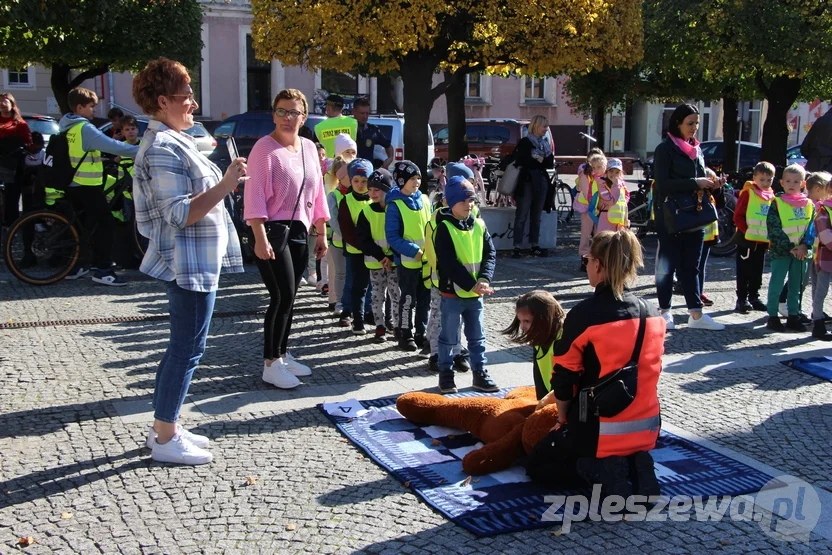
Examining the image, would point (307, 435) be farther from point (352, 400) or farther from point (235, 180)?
point (235, 180)

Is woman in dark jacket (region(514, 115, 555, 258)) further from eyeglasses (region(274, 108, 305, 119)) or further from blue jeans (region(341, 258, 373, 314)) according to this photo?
eyeglasses (region(274, 108, 305, 119))

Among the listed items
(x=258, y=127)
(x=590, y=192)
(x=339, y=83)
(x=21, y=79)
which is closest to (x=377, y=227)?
(x=590, y=192)

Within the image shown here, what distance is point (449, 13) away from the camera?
41.3 ft

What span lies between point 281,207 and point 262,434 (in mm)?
1507

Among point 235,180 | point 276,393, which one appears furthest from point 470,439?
point 235,180

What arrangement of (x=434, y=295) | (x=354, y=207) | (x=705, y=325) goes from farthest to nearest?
(x=705, y=325)
(x=354, y=207)
(x=434, y=295)

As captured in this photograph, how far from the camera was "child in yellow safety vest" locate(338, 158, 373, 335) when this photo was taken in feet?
25.7

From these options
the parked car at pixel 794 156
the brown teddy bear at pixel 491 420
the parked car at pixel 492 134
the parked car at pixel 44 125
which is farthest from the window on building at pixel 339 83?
the brown teddy bear at pixel 491 420

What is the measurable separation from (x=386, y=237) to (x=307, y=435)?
2.18m

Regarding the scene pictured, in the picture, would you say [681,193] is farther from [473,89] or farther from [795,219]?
[473,89]

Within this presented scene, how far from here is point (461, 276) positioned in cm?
624

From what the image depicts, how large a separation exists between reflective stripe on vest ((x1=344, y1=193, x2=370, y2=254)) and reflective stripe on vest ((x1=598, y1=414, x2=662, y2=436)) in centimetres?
377

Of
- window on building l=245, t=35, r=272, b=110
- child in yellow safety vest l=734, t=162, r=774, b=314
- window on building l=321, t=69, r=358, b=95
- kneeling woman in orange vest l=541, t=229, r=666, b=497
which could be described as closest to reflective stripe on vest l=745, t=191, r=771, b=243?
child in yellow safety vest l=734, t=162, r=774, b=314

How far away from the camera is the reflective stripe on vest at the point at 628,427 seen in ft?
14.5
